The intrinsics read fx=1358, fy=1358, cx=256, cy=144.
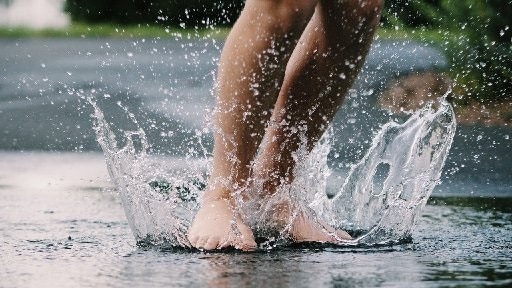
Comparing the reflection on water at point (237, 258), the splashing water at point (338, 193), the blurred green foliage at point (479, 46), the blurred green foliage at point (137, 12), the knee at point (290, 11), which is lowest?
the reflection on water at point (237, 258)

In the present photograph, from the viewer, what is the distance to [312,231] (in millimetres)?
3621

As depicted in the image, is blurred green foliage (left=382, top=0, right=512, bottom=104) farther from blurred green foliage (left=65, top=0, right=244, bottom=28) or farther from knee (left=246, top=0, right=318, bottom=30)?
blurred green foliage (left=65, top=0, right=244, bottom=28)

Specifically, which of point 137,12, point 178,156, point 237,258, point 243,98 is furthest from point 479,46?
point 137,12

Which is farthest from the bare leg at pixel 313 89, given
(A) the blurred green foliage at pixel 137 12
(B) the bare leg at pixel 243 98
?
(A) the blurred green foliage at pixel 137 12

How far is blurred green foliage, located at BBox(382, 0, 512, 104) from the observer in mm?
8055

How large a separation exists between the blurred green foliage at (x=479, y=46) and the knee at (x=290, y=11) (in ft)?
15.1

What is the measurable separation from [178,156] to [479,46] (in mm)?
2366

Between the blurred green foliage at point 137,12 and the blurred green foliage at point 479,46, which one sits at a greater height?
the blurred green foliage at point 137,12

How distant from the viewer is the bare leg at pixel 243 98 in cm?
335

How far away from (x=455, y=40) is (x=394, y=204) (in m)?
4.92

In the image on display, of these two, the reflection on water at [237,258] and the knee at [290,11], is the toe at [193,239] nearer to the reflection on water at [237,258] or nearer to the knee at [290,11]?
the reflection on water at [237,258]

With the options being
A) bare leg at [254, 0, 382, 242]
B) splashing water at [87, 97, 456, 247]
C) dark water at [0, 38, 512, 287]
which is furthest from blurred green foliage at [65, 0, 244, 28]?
bare leg at [254, 0, 382, 242]

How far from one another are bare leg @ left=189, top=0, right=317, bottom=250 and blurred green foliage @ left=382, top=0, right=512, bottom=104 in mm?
4497

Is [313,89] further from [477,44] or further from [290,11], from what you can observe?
[477,44]
